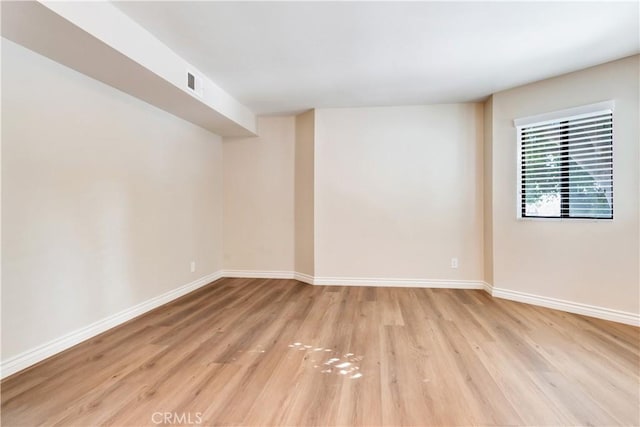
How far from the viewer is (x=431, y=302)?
3420mm

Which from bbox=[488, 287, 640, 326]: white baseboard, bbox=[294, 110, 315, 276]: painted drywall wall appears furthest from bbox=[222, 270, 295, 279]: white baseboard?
bbox=[488, 287, 640, 326]: white baseboard

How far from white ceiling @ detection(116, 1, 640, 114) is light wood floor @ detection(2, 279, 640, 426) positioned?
2532 mm

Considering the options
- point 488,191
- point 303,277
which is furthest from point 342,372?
point 488,191

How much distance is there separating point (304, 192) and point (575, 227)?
3.28m

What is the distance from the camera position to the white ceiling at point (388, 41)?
208cm

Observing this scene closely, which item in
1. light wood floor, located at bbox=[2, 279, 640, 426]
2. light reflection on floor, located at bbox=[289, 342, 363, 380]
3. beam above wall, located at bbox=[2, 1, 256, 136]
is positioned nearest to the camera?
light wood floor, located at bbox=[2, 279, 640, 426]

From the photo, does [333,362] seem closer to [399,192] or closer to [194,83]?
[399,192]

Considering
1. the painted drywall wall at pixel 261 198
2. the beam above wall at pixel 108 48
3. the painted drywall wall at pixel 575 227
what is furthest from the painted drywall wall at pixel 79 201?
the painted drywall wall at pixel 575 227

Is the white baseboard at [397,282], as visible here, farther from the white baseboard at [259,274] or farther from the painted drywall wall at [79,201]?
the painted drywall wall at [79,201]

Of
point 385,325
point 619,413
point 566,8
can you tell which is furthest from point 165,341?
point 566,8

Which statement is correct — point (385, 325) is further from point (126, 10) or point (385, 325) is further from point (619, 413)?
point (126, 10)

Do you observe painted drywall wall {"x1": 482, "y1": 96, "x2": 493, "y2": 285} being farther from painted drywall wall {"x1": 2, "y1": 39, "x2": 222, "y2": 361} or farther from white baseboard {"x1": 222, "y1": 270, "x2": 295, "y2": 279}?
painted drywall wall {"x1": 2, "y1": 39, "x2": 222, "y2": 361}

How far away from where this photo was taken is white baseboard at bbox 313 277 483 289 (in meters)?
3.99

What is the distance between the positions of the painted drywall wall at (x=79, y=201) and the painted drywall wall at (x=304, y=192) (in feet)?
5.32
